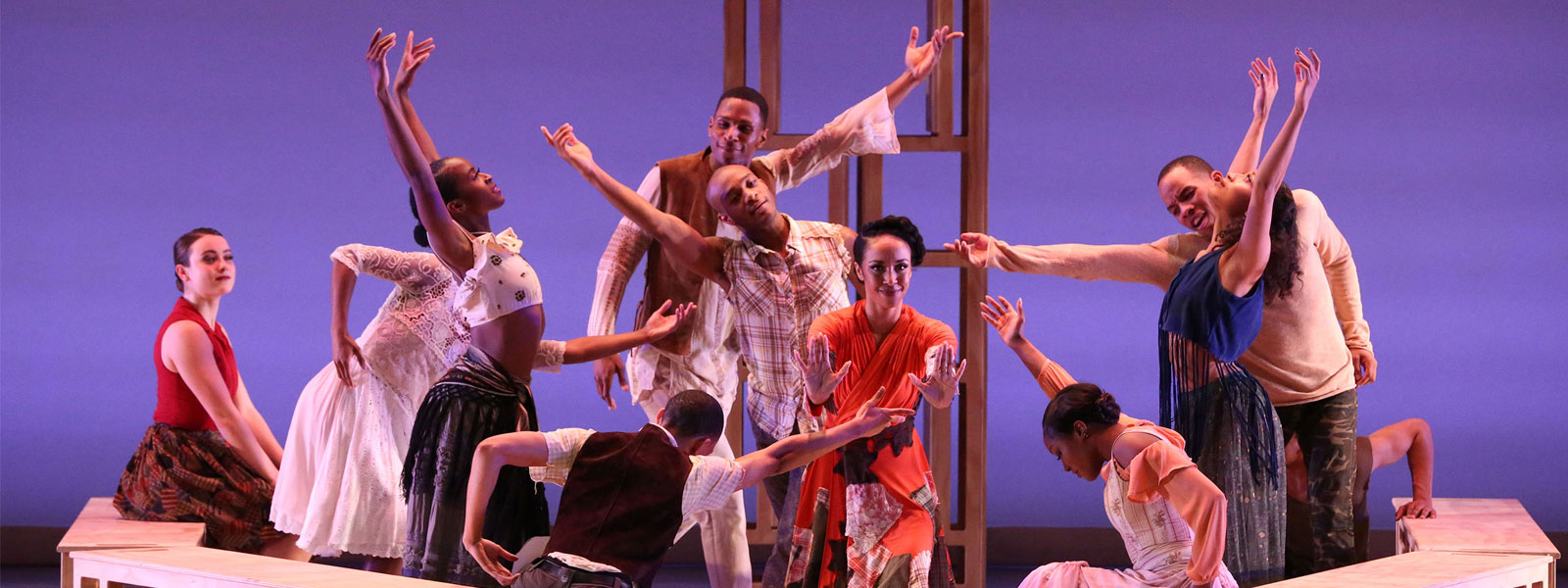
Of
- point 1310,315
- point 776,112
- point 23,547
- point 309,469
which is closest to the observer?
point 1310,315

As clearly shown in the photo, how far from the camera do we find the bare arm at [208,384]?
188 inches

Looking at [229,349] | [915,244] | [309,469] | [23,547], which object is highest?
[915,244]

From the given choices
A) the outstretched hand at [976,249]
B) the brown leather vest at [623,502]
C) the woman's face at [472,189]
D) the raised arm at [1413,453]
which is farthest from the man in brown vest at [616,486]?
the raised arm at [1413,453]

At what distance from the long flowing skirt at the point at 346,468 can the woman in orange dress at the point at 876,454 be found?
4.76ft

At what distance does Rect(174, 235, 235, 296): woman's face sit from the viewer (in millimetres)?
4914

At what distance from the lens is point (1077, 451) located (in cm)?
369

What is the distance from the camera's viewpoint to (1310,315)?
4.32 meters

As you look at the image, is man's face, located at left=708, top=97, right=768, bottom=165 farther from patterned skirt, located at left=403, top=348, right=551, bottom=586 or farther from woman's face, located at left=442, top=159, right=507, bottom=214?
patterned skirt, located at left=403, top=348, right=551, bottom=586

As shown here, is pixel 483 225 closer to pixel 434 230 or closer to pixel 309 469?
pixel 434 230

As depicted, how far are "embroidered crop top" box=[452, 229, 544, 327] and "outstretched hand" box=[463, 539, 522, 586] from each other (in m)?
0.69

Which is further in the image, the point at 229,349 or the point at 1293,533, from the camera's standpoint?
the point at 229,349

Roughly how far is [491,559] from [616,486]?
1.23 feet

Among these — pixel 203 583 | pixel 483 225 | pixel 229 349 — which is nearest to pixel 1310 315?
pixel 483 225

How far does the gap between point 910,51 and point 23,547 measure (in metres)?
4.00
